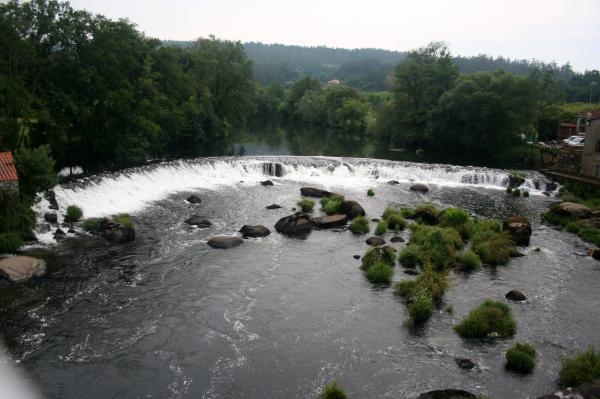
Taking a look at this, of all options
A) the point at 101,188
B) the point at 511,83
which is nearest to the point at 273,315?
the point at 101,188

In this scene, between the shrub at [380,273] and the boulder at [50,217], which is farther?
the boulder at [50,217]

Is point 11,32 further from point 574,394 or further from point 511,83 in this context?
point 511,83

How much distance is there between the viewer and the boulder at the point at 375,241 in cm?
3341

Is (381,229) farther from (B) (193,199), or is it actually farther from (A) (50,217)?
(A) (50,217)

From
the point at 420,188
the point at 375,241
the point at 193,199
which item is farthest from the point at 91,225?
the point at 420,188

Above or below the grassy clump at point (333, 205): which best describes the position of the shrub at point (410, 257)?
below

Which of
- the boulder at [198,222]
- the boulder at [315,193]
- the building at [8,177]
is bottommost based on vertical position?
the boulder at [198,222]

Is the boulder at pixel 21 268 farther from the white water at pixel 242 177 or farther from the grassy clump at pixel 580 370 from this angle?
the grassy clump at pixel 580 370

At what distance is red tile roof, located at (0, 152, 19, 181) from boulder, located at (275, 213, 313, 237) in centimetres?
1659

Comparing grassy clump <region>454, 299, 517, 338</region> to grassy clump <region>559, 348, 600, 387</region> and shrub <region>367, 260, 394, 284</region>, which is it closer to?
grassy clump <region>559, 348, 600, 387</region>

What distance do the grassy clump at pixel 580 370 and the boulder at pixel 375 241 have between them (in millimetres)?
15425

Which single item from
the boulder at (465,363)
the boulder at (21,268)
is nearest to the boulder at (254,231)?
the boulder at (21,268)

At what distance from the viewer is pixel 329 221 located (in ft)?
123

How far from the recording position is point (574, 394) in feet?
46.5
